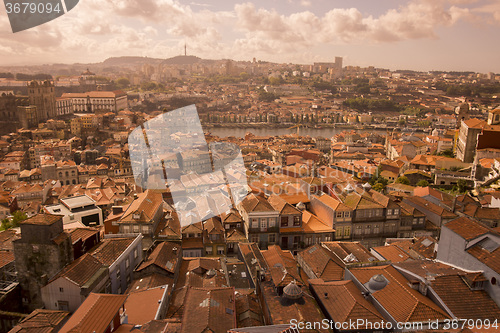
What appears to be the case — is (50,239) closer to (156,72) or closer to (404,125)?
(404,125)

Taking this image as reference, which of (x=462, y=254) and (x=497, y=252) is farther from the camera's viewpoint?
(x=462, y=254)

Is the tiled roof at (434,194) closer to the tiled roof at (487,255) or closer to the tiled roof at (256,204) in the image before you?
the tiled roof at (256,204)

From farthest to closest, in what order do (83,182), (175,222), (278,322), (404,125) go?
(404,125) → (83,182) → (175,222) → (278,322)

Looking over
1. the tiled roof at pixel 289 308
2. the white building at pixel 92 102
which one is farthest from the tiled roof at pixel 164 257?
the white building at pixel 92 102

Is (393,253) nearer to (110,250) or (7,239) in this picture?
(110,250)

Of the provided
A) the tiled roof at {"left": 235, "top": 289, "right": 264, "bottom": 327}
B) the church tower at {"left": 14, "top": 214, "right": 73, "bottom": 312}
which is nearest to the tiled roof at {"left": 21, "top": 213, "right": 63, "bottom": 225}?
the church tower at {"left": 14, "top": 214, "right": 73, "bottom": 312}

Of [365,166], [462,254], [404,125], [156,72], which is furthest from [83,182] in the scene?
[156,72]

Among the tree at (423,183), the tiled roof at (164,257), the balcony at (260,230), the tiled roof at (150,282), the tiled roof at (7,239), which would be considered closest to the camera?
the tiled roof at (150,282)
